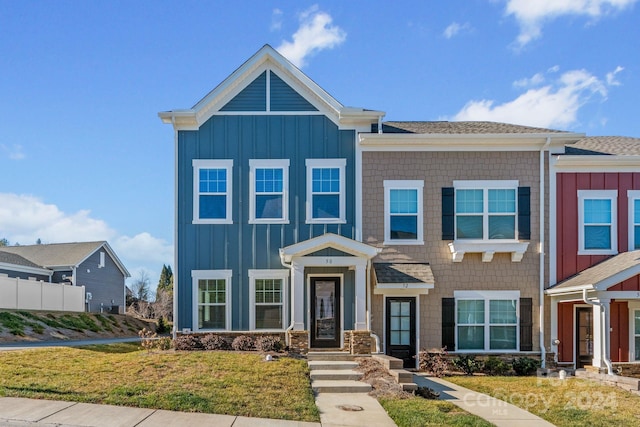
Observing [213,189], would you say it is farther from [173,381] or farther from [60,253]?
[60,253]

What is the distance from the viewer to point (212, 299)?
17.1 meters

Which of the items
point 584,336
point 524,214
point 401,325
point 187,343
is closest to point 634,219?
point 524,214

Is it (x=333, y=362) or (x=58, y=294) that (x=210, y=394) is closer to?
Answer: (x=333, y=362)

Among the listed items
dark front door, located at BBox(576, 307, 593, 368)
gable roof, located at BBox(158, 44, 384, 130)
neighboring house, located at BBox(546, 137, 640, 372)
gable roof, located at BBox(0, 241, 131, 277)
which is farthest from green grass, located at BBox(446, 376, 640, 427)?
gable roof, located at BBox(0, 241, 131, 277)

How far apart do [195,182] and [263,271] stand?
3285 mm

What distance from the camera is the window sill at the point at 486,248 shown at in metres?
16.8

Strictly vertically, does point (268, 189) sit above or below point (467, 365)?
above

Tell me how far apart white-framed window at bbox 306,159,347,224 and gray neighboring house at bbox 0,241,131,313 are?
25.7 metres

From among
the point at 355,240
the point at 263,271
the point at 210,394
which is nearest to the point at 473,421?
the point at 210,394

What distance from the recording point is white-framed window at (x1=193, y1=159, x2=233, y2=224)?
56.4 feet

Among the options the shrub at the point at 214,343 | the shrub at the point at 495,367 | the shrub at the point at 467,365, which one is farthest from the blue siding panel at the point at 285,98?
the shrub at the point at 495,367

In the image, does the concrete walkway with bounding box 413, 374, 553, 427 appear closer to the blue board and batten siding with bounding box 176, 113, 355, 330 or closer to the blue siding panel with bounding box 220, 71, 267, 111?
the blue board and batten siding with bounding box 176, 113, 355, 330

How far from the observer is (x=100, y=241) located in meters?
42.6

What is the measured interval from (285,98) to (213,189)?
11.3 ft
